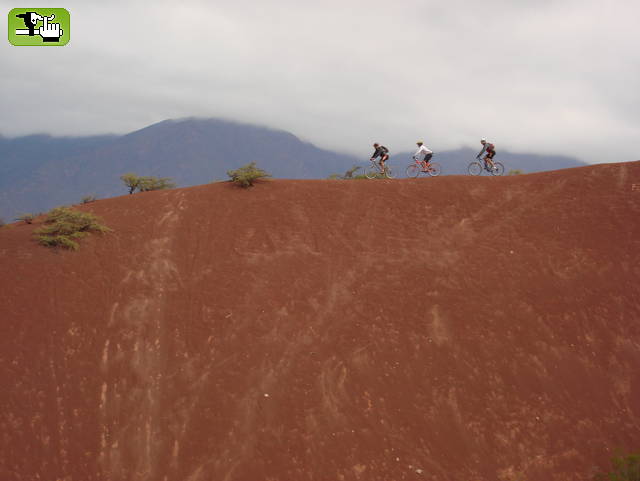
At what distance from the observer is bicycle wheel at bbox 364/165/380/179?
68.0 ft

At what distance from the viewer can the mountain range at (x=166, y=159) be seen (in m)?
132

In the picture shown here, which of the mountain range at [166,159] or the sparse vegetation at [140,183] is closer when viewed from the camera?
the sparse vegetation at [140,183]

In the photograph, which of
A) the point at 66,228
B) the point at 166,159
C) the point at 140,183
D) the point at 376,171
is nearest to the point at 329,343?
the point at 66,228

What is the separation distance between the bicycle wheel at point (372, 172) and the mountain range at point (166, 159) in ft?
350

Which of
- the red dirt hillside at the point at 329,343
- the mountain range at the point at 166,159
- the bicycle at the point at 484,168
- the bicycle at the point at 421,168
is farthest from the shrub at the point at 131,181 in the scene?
the mountain range at the point at 166,159

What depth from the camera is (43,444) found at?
8.45 meters

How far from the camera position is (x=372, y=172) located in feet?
68.3

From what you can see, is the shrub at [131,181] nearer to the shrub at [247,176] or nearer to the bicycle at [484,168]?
the shrub at [247,176]

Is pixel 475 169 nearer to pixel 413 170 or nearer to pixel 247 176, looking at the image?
pixel 413 170

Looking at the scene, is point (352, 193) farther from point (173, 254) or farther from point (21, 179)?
point (21, 179)

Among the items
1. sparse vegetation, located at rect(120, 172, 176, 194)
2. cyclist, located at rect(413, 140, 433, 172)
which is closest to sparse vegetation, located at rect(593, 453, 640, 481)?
cyclist, located at rect(413, 140, 433, 172)

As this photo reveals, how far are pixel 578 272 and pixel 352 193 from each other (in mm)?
8655

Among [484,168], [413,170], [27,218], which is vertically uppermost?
[484,168]

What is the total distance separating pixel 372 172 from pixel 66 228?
13.5 m
